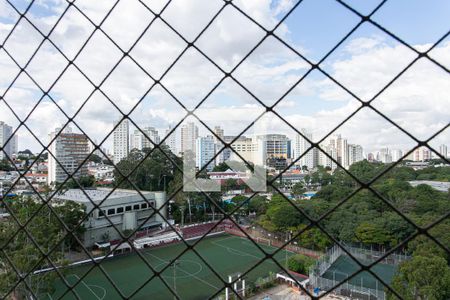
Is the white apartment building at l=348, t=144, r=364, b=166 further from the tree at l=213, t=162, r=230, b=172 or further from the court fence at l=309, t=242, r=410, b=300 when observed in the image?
the court fence at l=309, t=242, r=410, b=300

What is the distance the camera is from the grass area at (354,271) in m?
5.70

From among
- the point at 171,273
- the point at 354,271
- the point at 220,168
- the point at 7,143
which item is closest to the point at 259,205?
the point at 354,271

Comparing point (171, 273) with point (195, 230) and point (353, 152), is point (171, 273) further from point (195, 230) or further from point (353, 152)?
point (353, 152)

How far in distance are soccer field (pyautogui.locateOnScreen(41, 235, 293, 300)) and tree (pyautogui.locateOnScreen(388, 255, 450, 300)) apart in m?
2.35

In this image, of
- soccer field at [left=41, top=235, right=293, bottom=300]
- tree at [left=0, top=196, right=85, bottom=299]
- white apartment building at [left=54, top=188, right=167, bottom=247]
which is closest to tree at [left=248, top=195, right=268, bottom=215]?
soccer field at [left=41, top=235, right=293, bottom=300]

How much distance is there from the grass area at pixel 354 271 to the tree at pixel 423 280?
1.50 meters

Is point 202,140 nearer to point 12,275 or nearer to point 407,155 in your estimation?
point 12,275

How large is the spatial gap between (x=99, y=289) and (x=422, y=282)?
13.4 feet

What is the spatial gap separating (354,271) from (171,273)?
2.96 metres

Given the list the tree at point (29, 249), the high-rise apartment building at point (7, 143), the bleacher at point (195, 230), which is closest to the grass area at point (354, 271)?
the bleacher at point (195, 230)

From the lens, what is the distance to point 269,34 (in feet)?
2.31

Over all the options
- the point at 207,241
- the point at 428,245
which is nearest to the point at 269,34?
the point at 428,245

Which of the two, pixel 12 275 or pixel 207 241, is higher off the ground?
pixel 12 275

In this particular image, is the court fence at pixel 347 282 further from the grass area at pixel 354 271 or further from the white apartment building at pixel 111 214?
the white apartment building at pixel 111 214
